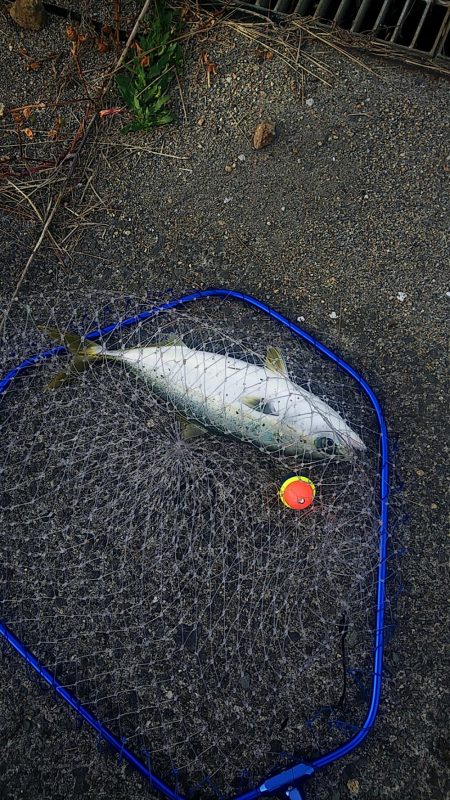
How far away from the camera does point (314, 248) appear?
3.15 meters

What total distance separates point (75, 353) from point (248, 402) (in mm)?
1042

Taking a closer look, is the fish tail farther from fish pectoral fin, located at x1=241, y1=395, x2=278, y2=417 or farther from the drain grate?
the drain grate

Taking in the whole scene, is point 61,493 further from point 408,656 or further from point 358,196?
point 358,196

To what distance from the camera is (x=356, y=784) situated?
282 centimetres

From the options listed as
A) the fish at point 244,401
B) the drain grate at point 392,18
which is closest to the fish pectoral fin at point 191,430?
the fish at point 244,401

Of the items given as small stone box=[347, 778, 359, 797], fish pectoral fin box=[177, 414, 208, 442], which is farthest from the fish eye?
small stone box=[347, 778, 359, 797]

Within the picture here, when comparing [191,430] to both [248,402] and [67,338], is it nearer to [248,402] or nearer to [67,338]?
[248,402]

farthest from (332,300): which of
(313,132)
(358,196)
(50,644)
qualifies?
(50,644)

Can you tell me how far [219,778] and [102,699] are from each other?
0.75m

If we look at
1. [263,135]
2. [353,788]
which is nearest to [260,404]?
[263,135]

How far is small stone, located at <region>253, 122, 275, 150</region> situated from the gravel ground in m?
0.05

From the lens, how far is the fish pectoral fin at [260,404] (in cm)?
275

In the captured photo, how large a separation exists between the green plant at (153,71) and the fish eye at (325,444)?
7.00ft

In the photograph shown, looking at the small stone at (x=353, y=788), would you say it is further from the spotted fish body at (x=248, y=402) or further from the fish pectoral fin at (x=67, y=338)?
the fish pectoral fin at (x=67, y=338)
